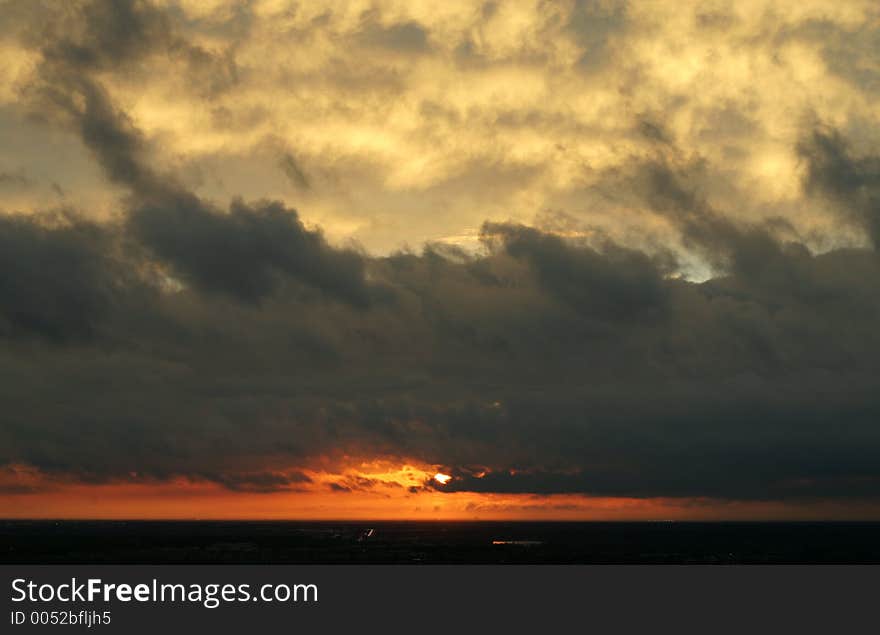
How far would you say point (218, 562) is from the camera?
194250 mm
